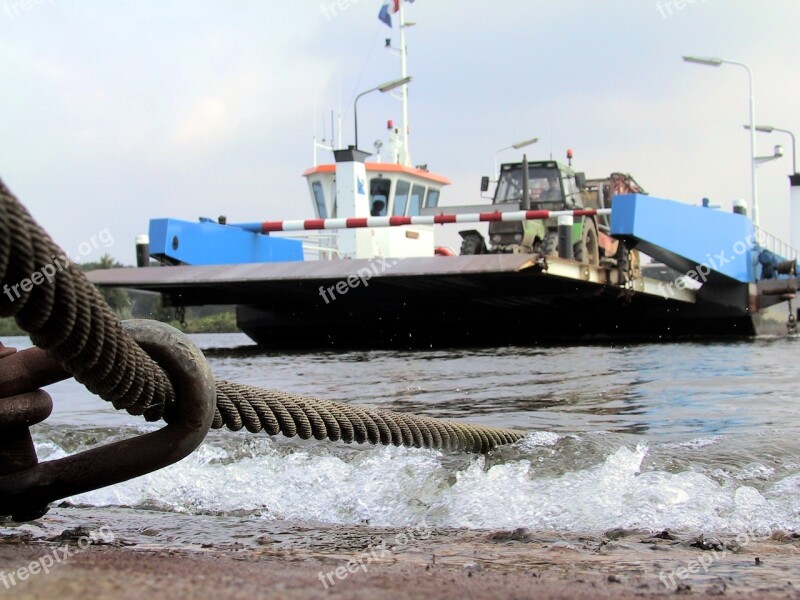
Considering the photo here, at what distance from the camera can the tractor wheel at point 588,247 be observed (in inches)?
573

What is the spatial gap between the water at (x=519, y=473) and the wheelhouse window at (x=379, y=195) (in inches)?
483

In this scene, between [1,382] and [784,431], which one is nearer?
[1,382]

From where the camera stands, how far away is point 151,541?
6.73ft

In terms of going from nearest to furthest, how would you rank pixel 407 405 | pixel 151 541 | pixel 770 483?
pixel 151 541 < pixel 770 483 < pixel 407 405

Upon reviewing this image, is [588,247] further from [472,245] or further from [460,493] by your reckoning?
[460,493]

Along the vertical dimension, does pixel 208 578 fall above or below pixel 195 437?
below

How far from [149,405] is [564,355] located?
8.39 meters

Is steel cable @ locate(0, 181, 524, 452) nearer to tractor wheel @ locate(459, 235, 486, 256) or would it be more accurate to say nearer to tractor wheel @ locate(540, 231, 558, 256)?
tractor wheel @ locate(540, 231, 558, 256)

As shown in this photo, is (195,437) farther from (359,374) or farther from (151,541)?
(359,374)

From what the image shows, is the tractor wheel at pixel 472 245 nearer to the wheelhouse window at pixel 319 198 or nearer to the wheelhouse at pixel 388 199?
the wheelhouse at pixel 388 199

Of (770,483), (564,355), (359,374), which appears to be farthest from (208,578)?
(564,355)

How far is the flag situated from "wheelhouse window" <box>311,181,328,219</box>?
16.7 ft

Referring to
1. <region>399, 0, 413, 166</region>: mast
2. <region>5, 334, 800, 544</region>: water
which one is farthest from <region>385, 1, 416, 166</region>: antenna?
<region>5, 334, 800, 544</region>: water

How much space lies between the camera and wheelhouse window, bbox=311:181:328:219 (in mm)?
17758
